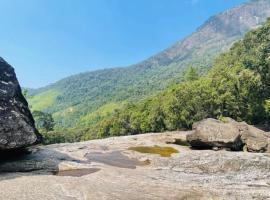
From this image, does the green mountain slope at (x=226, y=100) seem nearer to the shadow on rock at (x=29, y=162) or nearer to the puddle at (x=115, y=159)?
the puddle at (x=115, y=159)

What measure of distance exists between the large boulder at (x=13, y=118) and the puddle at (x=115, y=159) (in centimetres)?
1352

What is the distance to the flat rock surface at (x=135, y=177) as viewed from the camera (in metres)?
33.2

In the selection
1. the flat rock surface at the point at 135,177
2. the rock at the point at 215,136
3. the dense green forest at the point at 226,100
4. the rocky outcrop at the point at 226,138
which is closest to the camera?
the flat rock surface at the point at 135,177

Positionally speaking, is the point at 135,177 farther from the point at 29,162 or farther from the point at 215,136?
the point at 215,136

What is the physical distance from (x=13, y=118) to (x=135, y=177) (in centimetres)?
1453

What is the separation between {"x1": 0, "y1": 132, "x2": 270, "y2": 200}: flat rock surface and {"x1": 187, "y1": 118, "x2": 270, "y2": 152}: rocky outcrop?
47.5 feet

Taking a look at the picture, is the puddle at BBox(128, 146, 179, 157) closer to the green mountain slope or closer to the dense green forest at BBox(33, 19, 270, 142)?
the dense green forest at BBox(33, 19, 270, 142)

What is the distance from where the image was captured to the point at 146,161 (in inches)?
2223

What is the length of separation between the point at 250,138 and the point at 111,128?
116815 mm

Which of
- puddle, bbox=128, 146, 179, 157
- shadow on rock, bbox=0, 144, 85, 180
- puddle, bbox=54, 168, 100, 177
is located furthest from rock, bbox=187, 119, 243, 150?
puddle, bbox=54, 168, 100, 177

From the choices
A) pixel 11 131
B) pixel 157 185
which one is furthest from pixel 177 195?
pixel 11 131

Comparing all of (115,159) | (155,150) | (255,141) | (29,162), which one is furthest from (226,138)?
(29,162)

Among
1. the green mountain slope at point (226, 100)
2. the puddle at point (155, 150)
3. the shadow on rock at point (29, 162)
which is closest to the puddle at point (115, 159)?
the shadow on rock at point (29, 162)

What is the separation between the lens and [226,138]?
72375 millimetres
